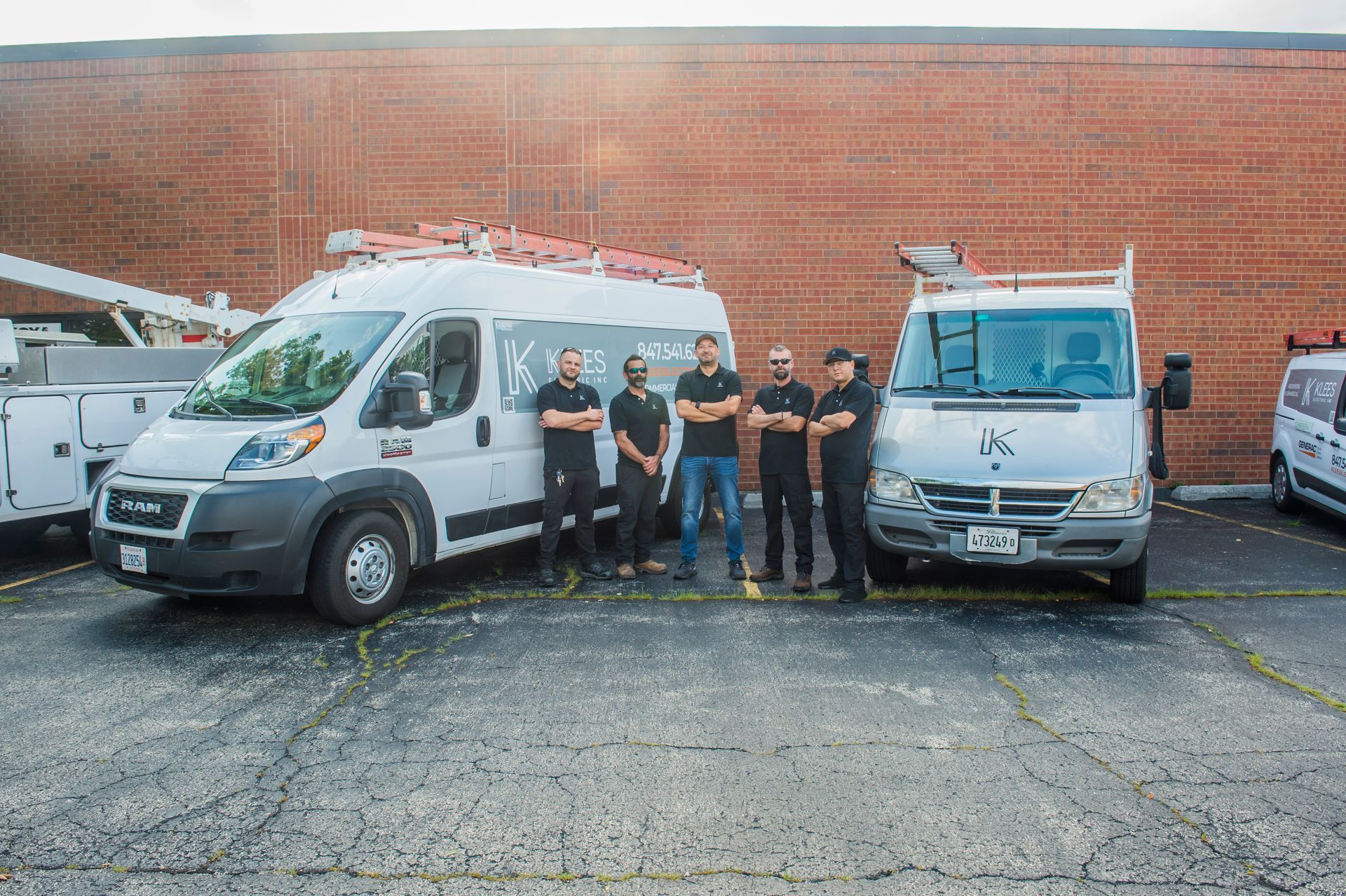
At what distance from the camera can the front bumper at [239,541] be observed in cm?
529

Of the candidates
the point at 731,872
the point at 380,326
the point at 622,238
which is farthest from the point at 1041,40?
the point at 731,872

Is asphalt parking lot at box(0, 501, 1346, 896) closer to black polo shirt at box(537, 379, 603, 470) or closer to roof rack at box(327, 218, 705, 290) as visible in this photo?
black polo shirt at box(537, 379, 603, 470)

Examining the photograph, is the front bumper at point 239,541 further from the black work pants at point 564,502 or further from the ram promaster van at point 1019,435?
the ram promaster van at point 1019,435

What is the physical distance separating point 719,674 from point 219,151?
10.5m

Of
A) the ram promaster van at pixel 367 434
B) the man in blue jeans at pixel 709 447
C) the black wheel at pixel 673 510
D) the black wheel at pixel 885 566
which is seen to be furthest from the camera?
the black wheel at pixel 673 510

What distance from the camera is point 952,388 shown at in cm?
677

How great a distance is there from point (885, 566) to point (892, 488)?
0.75m

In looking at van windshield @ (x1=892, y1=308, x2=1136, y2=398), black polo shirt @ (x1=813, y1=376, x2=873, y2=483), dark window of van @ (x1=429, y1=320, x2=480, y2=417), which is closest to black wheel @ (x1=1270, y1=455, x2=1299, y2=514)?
van windshield @ (x1=892, y1=308, x2=1136, y2=398)

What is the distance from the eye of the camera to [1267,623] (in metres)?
5.99

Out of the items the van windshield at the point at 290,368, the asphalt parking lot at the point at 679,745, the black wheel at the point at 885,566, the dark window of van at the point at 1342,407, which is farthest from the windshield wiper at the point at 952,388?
the dark window of van at the point at 1342,407

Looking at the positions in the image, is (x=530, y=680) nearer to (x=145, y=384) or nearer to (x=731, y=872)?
(x=731, y=872)

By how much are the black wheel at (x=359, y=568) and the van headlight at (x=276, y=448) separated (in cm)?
54

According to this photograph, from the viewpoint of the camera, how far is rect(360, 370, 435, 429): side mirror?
5867 millimetres

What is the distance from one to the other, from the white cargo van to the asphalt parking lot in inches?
122
